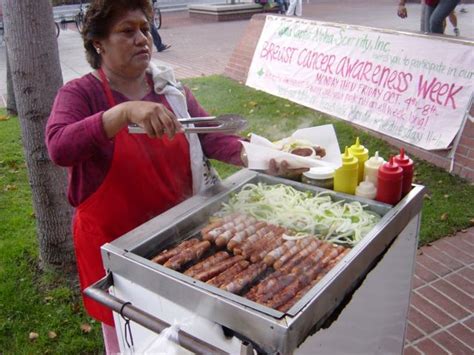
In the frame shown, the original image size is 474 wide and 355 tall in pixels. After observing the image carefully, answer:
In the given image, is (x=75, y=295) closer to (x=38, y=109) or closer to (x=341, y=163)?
(x=38, y=109)

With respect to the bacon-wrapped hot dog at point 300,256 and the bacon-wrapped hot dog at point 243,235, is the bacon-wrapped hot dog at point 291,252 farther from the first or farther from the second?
the bacon-wrapped hot dog at point 243,235

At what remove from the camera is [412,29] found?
11961 millimetres

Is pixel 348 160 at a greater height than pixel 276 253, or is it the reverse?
pixel 348 160

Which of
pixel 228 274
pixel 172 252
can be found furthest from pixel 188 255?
pixel 228 274

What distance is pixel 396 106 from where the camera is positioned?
5.46 metres

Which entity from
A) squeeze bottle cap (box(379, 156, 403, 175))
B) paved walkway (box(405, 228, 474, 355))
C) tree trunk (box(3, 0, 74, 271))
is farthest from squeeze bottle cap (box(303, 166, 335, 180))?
tree trunk (box(3, 0, 74, 271))

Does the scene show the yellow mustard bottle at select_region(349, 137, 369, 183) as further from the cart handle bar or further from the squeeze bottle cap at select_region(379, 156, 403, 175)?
the cart handle bar

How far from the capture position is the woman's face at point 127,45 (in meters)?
Result: 2.05

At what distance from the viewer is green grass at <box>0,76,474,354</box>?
10.4 feet

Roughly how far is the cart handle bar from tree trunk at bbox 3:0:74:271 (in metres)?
1.82

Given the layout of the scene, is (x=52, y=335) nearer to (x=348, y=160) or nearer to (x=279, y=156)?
(x=279, y=156)

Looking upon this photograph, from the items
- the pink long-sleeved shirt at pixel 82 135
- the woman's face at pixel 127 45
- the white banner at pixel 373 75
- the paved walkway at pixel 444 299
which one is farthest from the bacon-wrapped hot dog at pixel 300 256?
the white banner at pixel 373 75

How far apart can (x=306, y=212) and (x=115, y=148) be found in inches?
34.3

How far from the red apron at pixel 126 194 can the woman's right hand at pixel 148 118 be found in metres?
0.25
